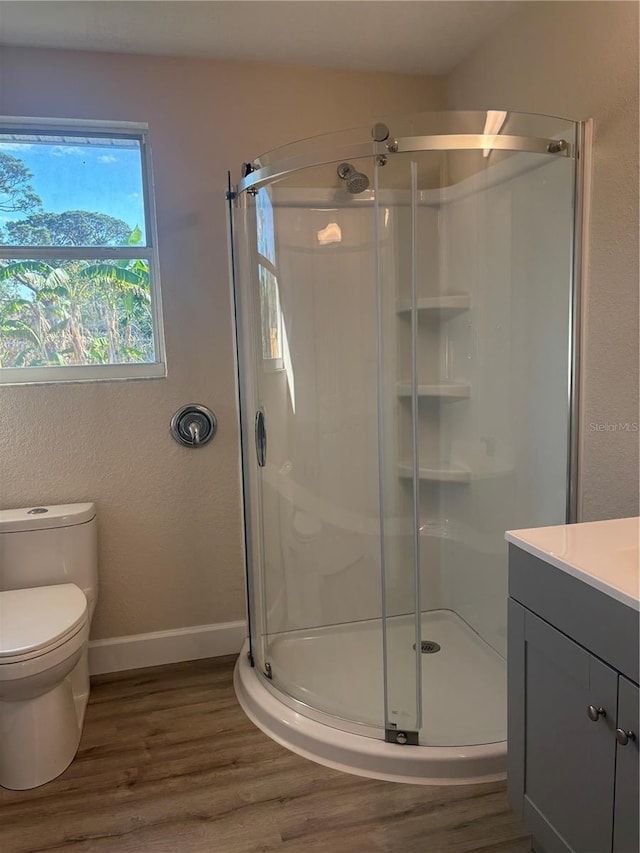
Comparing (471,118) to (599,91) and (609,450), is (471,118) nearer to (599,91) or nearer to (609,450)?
(599,91)

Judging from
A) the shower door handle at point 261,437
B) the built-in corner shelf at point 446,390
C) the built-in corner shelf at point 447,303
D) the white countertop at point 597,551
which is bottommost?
the white countertop at point 597,551

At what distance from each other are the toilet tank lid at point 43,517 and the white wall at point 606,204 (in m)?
1.73

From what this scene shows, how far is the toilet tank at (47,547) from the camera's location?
214 cm

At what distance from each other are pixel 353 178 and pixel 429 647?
65.6 inches

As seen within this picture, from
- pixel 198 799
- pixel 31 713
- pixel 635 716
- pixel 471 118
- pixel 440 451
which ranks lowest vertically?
pixel 198 799

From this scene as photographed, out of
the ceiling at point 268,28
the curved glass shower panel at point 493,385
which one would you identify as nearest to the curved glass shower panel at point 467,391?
the curved glass shower panel at point 493,385

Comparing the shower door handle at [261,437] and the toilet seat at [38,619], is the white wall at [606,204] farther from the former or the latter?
the toilet seat at [38,619]

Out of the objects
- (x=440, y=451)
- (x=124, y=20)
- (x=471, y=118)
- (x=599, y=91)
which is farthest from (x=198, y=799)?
(x=124, y=20)

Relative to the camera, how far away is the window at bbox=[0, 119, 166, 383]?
2316 mm

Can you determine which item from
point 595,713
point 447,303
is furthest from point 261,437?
point 595,713

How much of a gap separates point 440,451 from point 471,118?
1.12 meters

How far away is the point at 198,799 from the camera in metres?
1.74

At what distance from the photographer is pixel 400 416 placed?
210 cm

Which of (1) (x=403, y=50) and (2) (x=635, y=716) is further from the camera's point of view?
(1) (x=403, y=50)
